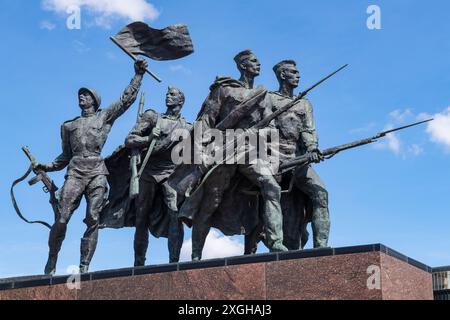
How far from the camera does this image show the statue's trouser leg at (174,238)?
13827mm

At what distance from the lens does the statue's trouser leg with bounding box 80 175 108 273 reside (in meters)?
13.2

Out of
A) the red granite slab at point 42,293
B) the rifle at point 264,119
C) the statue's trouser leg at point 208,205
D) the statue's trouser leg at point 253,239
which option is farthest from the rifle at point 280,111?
the red granite slab at point 42,293

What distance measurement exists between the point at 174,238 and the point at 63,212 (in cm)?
187

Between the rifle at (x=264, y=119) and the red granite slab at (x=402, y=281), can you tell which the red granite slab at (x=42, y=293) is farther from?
the red granite slab at (x=402, y=281)

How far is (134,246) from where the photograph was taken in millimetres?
14438

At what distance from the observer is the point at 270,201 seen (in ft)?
39.0

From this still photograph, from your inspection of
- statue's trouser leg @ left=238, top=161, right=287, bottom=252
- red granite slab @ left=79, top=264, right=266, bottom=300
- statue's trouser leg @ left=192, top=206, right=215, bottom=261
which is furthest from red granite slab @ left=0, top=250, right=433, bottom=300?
statue's trouser leg @ left=192, top=206, right=215, bottom=261

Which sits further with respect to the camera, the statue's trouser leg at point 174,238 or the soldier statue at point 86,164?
the statue's trouser leg at point 174,238

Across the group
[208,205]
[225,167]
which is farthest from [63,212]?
[225,167]

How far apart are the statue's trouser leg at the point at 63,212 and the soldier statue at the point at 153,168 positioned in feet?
3.94

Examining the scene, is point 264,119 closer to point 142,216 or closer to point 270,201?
point 270,201
